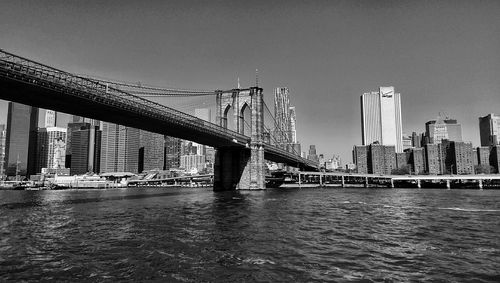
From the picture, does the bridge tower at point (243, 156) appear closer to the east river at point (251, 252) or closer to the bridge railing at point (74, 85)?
the bridge railing at point (74, 85)

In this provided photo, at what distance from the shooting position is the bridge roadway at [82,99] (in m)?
33.8

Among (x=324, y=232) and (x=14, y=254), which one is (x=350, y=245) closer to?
(x=324, y=232)

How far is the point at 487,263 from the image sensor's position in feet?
43.4

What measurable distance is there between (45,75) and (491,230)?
1633 inches

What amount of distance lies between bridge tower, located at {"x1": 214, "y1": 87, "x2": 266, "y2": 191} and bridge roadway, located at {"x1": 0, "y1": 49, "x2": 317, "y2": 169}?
70.3 ft

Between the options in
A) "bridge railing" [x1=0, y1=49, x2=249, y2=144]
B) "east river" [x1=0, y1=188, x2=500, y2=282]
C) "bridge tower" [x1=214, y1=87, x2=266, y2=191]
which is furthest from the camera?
"bridge tower" [x1=214, y1=87, x2=266, y2=191]

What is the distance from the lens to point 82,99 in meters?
40.9

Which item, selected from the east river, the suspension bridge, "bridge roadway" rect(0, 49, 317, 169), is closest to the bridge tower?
the suspension bridge

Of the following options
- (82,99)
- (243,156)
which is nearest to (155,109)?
(82,99)

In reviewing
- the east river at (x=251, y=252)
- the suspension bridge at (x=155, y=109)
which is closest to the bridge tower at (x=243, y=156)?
the suspension bridge at (x=155, y=109)

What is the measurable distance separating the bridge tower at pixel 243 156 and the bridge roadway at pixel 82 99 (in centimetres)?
2141

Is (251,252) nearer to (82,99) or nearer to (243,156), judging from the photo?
(82,99)

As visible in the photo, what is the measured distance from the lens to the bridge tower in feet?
279

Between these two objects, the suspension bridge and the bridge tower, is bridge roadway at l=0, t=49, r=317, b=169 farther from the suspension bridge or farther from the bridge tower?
the bridge tower
